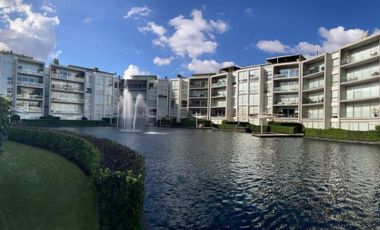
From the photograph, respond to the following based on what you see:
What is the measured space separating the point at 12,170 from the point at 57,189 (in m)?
4.33

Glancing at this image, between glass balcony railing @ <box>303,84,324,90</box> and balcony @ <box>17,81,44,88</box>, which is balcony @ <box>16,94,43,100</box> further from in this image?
glass balcony railing @ <box>303,84,324,90</box>

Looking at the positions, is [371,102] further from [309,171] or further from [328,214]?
[328,214]

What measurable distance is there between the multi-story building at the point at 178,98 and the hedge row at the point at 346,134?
158 feet

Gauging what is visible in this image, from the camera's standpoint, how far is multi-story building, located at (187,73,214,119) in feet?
285

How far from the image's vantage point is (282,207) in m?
10.7

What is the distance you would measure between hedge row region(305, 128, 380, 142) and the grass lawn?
125ft

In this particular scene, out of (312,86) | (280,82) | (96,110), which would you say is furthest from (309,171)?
(96,110)

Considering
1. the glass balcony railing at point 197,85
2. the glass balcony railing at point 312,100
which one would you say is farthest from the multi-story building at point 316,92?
the glass balcony railing at point 197,85

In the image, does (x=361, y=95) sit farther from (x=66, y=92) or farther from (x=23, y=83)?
(x=23, y=83)

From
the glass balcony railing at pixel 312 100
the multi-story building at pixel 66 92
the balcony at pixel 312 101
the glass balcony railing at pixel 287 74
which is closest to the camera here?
the balcony at pixel 312 101

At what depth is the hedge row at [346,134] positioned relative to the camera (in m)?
38.5

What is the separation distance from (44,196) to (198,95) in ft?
260

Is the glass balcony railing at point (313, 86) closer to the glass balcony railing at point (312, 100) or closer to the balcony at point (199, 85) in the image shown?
the glass balcony railing at point (312, 100)

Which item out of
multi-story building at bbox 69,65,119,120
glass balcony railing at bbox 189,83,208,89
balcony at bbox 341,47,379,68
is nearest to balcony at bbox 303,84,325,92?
balcony at bbox 341,47,379,68
